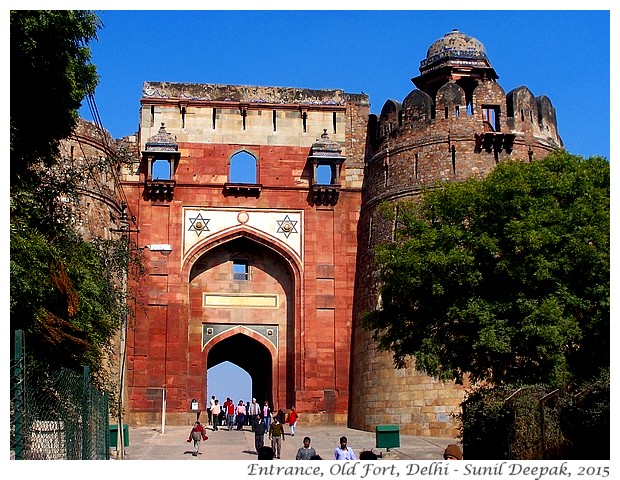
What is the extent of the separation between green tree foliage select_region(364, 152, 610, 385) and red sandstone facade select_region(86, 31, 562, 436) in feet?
26.9

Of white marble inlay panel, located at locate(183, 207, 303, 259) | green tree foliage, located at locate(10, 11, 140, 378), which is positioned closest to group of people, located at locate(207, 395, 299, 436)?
white marble inlay panel, located at locate(183, 207, 303, 259)

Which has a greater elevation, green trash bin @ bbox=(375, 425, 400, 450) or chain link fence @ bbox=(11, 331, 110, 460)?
chain link fence @ bbox=(11, 331, 110, 460)

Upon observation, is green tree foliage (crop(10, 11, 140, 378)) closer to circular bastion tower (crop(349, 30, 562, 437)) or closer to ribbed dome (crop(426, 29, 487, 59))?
circular bastion tower (crop(349, 30, 562, 437))

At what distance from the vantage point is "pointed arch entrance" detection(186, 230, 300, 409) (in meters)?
27.0

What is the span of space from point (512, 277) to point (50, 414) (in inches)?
336

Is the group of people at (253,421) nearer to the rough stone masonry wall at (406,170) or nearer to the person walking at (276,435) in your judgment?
the person walking at (276,435)

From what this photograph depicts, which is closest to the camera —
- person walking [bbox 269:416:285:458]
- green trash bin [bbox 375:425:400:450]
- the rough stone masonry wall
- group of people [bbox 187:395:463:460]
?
person walking [bbox 269:416:285:458]

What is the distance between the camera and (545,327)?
14.7m

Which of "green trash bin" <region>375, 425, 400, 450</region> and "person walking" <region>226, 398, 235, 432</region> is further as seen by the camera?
"person walking" <region>226, 398, 235, 432</region>

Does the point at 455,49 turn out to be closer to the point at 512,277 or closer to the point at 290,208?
the point at 290,208

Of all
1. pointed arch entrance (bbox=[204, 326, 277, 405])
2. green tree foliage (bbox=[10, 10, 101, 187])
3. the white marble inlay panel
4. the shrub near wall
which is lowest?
the shrub near wall

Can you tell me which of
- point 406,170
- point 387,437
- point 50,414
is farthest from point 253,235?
point 50,414
